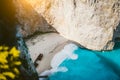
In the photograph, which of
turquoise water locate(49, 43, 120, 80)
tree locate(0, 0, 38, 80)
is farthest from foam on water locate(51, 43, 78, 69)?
tree locate(0, 0, 38, 80)

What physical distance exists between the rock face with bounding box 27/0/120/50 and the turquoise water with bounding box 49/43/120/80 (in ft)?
3.47

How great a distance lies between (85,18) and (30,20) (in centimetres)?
295

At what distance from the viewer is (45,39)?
43.4ft

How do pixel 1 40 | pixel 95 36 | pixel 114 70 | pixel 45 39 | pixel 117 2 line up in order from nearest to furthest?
pixel 1 40 → pixel 114 70 → pixel 117 2 → pixel 95 36 → pixel 45 39

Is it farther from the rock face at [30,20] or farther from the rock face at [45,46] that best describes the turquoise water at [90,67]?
the rock face at [30,20]

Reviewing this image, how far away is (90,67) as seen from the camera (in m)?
10.4

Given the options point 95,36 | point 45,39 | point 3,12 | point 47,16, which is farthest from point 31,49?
point 3,12

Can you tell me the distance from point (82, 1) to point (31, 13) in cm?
292

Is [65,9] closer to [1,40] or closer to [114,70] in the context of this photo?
[114,70]

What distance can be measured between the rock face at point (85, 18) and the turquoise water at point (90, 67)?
1.06 metres

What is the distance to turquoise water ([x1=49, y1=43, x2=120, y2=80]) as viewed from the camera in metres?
9.95

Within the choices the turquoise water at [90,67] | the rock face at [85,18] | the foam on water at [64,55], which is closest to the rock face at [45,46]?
the foam on water at [64,55]

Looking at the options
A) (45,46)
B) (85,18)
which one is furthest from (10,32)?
(85,18)

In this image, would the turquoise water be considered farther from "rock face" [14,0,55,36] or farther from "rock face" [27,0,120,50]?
"rock face" [14,0,55,36]
